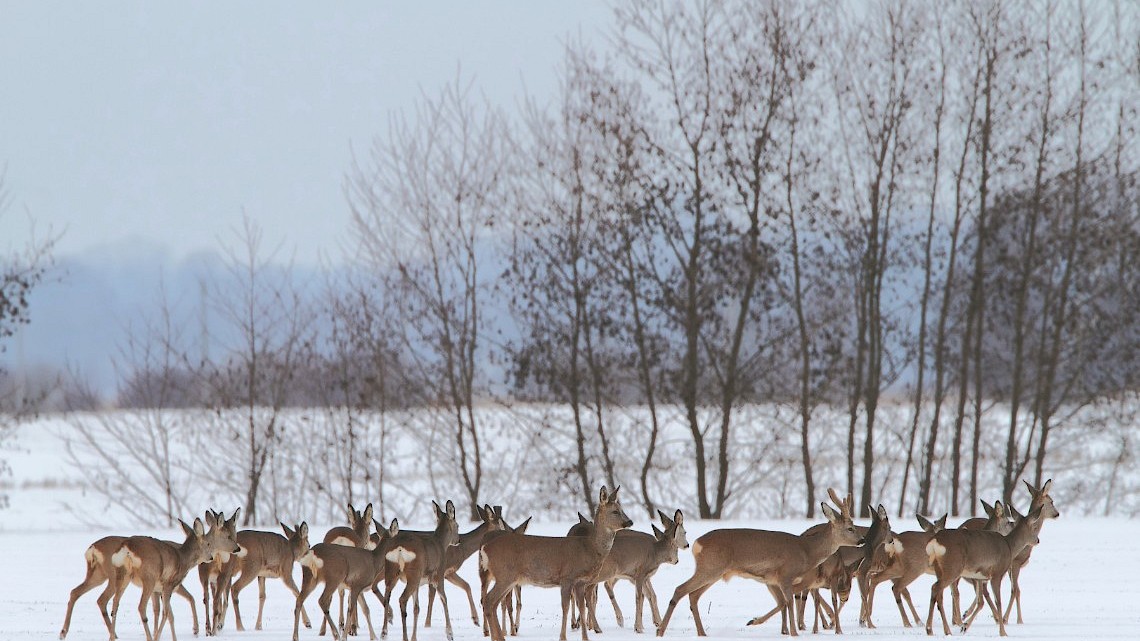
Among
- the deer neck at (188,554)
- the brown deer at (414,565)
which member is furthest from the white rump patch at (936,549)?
the deer neck at (188,554)

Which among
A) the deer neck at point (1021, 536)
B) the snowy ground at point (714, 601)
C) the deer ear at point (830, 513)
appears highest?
the deer ear at point (830, 513)

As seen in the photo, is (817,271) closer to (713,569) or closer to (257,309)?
(257,309)

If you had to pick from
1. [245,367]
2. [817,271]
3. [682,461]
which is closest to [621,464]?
[682,461]

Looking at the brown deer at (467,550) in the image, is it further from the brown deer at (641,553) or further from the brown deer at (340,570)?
the brown deer at (641,553)

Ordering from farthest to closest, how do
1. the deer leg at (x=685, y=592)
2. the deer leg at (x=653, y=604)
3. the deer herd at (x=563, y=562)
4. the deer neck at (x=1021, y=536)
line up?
the deer neck at (x=1021, y=536) < the deer leg at (x=653, y=604) < the deer leg at (x=685, y=592) < the deer herd at (x=563, y=562)

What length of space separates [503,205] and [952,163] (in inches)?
310

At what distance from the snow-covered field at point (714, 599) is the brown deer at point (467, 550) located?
11.1 inches

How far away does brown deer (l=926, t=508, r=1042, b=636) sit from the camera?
10695 mm

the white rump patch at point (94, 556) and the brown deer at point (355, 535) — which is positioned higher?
the brown deer at point (355, 535)

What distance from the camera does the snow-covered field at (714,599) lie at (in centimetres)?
1134

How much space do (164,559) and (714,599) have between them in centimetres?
605

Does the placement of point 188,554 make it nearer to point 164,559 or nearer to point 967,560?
point 164,559

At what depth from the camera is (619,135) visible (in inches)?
928

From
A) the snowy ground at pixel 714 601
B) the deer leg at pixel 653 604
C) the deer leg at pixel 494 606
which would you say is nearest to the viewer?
the deer leg at pixel 494 606
